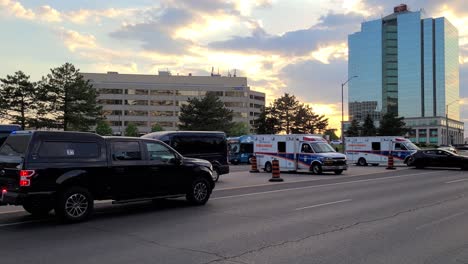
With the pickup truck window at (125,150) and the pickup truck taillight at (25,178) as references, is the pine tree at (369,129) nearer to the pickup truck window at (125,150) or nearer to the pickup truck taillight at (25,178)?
the pickup truck window at (125,150)

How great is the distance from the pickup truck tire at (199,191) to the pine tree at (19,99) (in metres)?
47.7

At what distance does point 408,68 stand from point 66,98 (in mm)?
122439

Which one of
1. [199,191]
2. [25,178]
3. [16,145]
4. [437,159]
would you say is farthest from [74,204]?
[437,159]

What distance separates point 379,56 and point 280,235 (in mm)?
147691

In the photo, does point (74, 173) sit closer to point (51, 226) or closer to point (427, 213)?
point (51, 226)

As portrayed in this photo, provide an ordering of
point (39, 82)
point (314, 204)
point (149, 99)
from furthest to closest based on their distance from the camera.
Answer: point (149, 99) → point (39, 82) → point (314, 204)

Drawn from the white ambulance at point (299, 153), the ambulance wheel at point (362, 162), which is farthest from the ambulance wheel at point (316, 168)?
the ambulance wheel at point (362, 162)

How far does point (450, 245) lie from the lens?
7344 mm

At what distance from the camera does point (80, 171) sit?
970cm

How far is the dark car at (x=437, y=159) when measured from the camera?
96.8 feet

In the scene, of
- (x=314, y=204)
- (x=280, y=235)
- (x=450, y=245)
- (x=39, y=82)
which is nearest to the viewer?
(x=450, y=245)

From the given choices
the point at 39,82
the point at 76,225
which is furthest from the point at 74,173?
the point at 39,82

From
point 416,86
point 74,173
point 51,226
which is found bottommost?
point 51,226

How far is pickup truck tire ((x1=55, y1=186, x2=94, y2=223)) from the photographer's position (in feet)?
30.6
